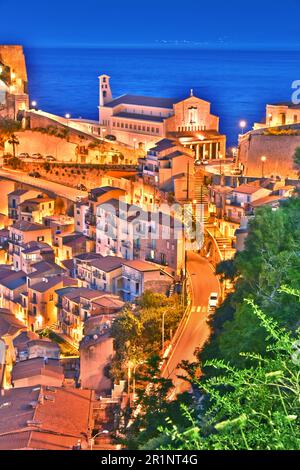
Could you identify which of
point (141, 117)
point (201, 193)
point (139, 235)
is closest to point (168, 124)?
point (141, 117)

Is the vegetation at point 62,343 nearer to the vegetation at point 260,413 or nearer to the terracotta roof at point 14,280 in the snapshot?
the terracotta roof at point 14,280

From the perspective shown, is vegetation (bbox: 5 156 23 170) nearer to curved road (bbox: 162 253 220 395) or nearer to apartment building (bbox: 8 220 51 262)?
apartment building (bbox: 8 220 51 262)

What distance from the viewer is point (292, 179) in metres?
14.9

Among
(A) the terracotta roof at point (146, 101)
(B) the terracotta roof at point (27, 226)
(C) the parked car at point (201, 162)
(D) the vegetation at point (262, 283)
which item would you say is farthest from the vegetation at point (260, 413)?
(A) the terracotta roof at point (146, 101)

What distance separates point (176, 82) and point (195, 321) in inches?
1278

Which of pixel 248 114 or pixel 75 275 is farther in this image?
pixel 248 114

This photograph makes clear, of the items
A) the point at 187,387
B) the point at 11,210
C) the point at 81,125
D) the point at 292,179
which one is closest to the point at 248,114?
the point at 81,125

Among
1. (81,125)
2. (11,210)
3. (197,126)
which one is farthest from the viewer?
(81,125)

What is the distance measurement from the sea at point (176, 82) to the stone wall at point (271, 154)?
31.8 feet

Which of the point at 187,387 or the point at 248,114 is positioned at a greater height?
the point at 248,114

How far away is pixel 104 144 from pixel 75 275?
5.27m

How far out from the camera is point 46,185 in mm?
18984

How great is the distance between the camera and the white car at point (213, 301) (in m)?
11.7
